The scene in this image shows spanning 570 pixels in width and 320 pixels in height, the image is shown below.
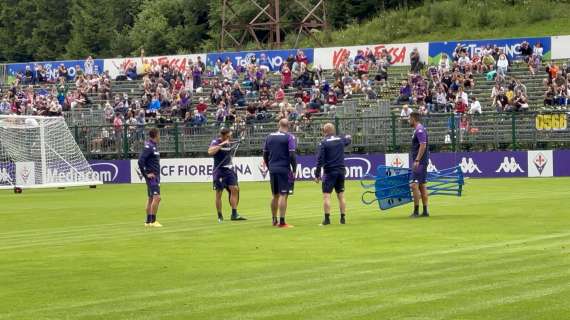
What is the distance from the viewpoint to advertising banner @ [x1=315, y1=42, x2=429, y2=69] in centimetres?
5366

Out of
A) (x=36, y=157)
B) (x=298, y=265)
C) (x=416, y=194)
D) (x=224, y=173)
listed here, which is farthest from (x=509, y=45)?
(x=298, y=265)

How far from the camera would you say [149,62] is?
60.8 meters

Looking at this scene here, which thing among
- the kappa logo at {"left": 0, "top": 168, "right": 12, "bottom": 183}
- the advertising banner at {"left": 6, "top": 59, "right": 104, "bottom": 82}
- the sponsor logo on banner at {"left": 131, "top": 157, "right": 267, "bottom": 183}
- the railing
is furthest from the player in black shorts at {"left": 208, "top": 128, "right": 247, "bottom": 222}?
the advertising banner at {"left": 6, "top": 59, "right": 104, "bottom": 82}

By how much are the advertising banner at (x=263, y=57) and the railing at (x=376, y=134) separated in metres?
8.70

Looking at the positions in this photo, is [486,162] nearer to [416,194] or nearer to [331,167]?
[416,194]

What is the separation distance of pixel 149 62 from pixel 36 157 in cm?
1648

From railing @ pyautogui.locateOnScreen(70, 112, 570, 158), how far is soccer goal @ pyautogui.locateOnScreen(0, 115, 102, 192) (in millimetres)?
4767

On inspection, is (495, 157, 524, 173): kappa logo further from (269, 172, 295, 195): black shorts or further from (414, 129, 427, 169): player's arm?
(269, 172, 295, 195): black shorts

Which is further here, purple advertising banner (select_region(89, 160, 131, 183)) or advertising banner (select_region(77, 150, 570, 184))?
purple advertising banner (select_region(89, 160, 131, 183))

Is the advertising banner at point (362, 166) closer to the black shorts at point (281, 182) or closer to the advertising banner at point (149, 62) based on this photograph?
the advertising banner at point (149, 62)

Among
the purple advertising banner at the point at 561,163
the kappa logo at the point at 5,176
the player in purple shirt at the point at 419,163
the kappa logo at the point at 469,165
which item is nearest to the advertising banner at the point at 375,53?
the kappa logo at the point at 469,165

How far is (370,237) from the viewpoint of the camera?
19.3 m

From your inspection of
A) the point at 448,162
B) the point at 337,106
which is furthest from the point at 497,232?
the point at 337,106

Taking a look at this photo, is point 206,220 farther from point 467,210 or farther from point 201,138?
point 201,138
